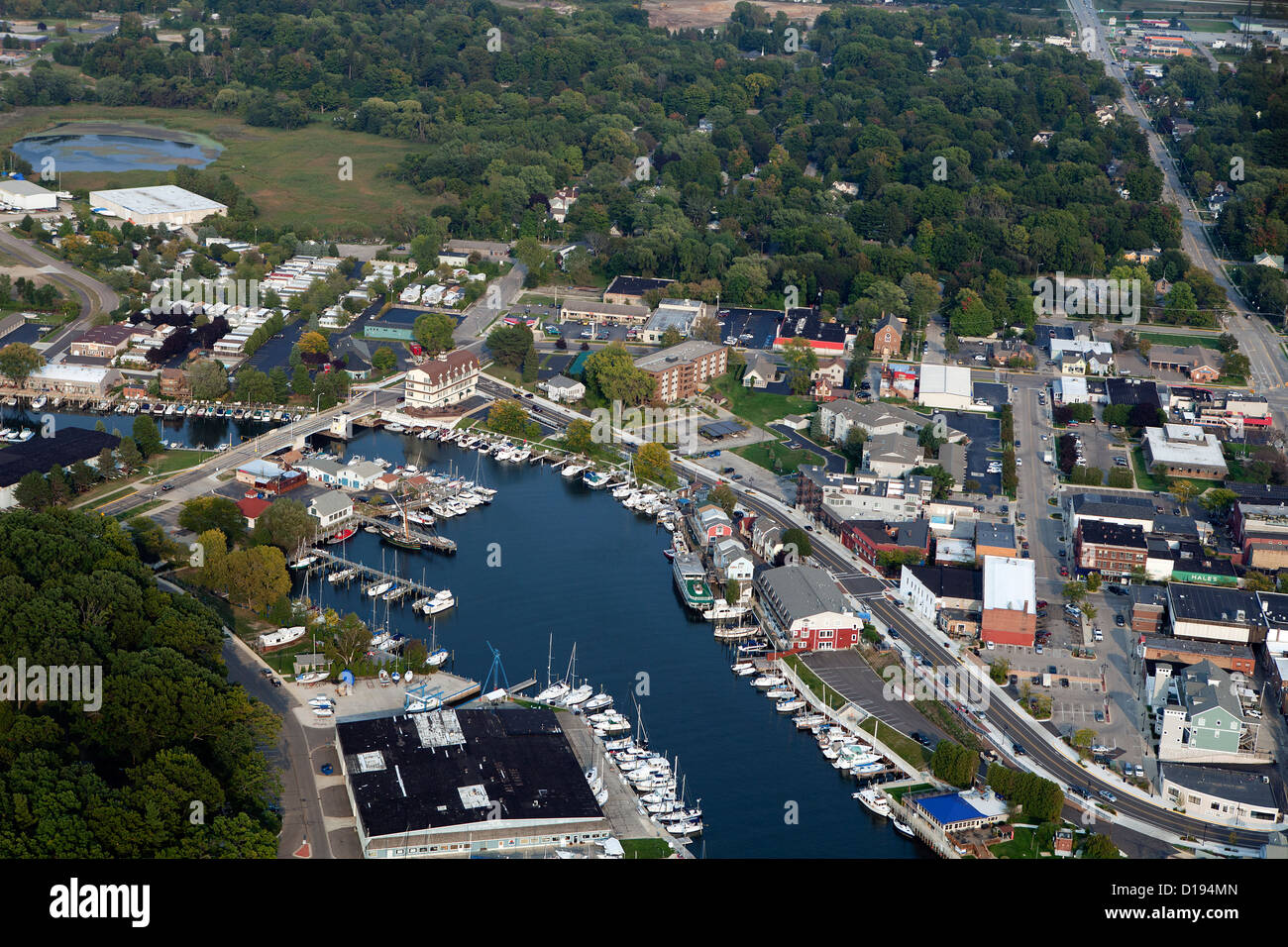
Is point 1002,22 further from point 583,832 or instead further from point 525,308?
point 583,832

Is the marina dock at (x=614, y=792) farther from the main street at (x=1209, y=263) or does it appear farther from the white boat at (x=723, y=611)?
the main street at (x=1209, y=263)

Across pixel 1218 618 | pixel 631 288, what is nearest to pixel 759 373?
pixel 631 288

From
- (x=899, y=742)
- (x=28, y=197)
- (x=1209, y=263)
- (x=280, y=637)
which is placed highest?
(x=1209, y=263)

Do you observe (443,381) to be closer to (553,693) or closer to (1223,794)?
(553,693)

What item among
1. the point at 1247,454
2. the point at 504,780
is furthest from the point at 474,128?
the point at 504,780

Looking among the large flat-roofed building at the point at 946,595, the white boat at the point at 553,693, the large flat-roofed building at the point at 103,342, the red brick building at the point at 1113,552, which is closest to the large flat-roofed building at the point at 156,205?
the large flat-roofed building at the point at 103,342

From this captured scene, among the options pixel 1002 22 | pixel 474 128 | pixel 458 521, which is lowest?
pixel 458 521

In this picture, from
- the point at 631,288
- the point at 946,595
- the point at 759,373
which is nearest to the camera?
the point at 946,595
